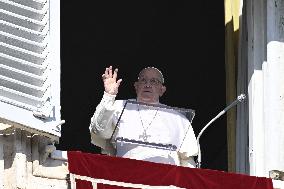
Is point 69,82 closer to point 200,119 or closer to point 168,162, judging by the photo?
point 200,119

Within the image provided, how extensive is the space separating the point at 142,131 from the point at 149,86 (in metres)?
0.54

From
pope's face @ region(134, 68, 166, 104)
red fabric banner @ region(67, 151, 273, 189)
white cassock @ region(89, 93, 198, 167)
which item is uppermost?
pope's face @ region(134, 68, 166, 104)

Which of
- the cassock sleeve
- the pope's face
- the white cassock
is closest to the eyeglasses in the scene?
the pope's face

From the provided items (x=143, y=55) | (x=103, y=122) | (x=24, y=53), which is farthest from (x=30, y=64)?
(x=143, y=55)

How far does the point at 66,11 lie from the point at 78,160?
355cm

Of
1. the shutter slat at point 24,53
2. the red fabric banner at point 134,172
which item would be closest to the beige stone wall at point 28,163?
the red fabric banner at point 134,172

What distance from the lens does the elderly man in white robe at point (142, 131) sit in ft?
45.2

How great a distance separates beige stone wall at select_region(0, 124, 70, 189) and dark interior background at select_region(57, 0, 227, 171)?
3185mm

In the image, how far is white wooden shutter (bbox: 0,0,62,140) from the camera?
12.9 m

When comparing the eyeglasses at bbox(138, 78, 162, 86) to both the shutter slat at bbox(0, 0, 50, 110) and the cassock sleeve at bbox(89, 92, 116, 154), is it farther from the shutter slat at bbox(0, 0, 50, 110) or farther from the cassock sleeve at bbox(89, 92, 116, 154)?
the shutter slat at bbox(0, 0, 50, 110)

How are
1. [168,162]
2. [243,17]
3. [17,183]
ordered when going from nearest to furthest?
1. [17,183]
2. [168,162]
3. [243,17]

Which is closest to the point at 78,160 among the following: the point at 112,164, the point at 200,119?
the point at 112,164

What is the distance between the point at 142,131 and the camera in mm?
14055

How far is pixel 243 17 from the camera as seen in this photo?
14.8m
